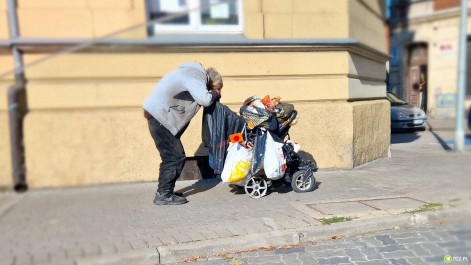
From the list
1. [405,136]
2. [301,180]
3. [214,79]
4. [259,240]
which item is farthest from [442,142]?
[301,180]

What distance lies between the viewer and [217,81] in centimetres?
406

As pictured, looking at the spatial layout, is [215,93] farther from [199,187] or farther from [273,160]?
[199,187]

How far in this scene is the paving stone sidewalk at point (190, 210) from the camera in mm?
Result: 1456

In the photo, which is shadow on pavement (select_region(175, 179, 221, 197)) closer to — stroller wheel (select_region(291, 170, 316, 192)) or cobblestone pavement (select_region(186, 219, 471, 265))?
stroller wheel (select_region(291, 170, 316, 192))

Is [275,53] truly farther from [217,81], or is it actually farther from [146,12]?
[146,12]

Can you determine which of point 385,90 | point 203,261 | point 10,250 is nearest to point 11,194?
point 10,250

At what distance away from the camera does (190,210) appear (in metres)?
4.25

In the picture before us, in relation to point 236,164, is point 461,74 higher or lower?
higher

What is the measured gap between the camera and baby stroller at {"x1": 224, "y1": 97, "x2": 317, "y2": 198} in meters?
4.52

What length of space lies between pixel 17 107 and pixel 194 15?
0.74m

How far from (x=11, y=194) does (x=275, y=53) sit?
4859 mm

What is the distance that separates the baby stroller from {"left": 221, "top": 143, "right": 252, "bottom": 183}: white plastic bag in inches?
2.8

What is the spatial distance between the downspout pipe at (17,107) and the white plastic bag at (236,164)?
10.5 feet

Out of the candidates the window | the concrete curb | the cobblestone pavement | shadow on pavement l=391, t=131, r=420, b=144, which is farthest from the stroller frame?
the window
